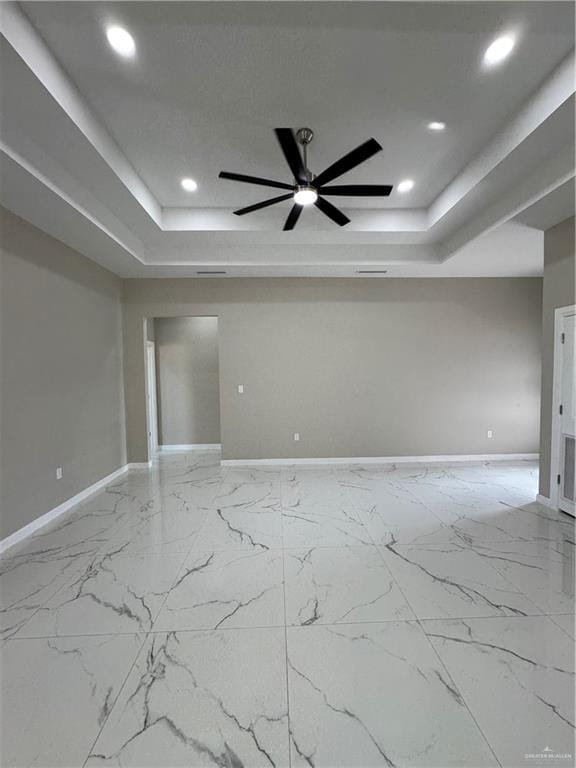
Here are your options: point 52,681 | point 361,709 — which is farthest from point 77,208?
point 361,709

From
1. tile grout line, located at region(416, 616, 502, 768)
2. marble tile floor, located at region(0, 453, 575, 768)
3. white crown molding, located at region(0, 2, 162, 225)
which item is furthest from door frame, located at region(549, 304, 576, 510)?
white crown molding, located at region(0, 2, 162, 225)

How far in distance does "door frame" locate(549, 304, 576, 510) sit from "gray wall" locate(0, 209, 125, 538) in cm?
528

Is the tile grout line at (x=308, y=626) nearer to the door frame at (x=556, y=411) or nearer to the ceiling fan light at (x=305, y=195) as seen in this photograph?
the door frame at (x=556, y=411)

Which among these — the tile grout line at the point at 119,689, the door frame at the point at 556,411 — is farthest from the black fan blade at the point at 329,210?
the tile grout line at the point at 119,689

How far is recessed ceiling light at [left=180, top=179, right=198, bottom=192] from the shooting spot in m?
3.44

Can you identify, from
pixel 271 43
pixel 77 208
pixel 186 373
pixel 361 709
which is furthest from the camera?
pixel 186 373

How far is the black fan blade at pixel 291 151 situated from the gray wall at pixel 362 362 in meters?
2.92

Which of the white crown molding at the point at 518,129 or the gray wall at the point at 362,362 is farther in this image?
the gray wall at the point at 362,362

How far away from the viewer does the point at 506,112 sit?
249 centimetres

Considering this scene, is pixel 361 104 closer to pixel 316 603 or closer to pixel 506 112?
pixel 506 112

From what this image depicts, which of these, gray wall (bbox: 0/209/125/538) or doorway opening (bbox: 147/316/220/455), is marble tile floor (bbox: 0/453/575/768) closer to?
gray wall (bbox: 0/209/125/538)

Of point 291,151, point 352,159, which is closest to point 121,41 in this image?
point 291,151

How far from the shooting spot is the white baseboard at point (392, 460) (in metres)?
5.46

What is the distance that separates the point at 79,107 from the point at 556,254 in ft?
14.3
